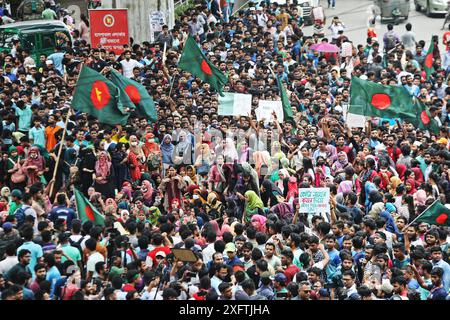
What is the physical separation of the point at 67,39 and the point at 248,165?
9.69 meters

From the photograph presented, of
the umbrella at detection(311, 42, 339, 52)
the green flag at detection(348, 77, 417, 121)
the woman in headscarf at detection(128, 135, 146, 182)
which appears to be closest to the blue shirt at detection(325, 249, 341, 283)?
the woman in headscarf at detection(128, 135, 146, 182)

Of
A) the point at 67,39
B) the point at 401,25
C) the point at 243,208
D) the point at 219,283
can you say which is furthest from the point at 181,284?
the point at 401,25

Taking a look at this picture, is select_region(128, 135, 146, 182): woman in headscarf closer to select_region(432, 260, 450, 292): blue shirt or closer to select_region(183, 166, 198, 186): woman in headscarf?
select_region(183, 166, 198, 186): woman in headscarf

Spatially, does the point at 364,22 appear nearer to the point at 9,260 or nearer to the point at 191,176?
the point at 191,176

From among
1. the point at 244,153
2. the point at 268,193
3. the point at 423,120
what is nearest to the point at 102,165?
the point at 244,153

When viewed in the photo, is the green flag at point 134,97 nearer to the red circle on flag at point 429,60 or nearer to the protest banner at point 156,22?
the red circle on flag at point 429,60

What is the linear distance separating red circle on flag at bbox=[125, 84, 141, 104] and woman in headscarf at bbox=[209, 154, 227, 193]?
5.19 ft

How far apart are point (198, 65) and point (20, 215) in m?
5.84

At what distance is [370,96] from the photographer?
1861cm

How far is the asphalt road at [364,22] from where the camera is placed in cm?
3231

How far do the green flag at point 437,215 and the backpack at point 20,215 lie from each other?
4700 mm

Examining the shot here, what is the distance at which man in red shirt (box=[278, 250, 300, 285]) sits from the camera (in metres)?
12.9

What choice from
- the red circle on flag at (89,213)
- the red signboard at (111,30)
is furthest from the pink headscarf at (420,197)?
the red signboard at (111,30)
